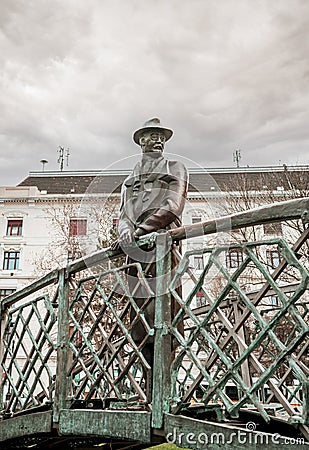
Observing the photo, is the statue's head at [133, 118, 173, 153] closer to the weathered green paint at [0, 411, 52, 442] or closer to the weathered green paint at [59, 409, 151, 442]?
the weathered green paint at [59, 409, 151, 442]

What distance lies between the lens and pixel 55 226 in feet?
102

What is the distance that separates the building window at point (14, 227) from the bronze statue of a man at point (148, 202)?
104ft

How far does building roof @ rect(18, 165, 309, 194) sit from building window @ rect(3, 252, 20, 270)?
558 centimetres

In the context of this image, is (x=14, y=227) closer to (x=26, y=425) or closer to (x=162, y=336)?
(x=26, y=425)

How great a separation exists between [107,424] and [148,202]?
5.90 feet

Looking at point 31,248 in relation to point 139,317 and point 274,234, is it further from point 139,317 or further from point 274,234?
point 139,317

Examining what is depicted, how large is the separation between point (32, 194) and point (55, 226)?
5.43 metres

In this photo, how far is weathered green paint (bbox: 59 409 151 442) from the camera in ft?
11.7

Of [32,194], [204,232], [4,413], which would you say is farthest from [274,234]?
[32,194]

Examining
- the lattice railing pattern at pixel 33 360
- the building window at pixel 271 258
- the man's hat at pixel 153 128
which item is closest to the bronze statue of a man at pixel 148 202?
the man's hat at pixel 153 128

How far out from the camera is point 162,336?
3590 millimetres

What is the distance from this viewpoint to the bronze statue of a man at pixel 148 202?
420cm

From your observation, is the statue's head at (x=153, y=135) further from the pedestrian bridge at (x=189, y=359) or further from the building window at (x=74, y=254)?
the building window at (x=74, y=254)

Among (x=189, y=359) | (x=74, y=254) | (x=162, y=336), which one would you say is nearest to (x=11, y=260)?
(x=74, y=254)
